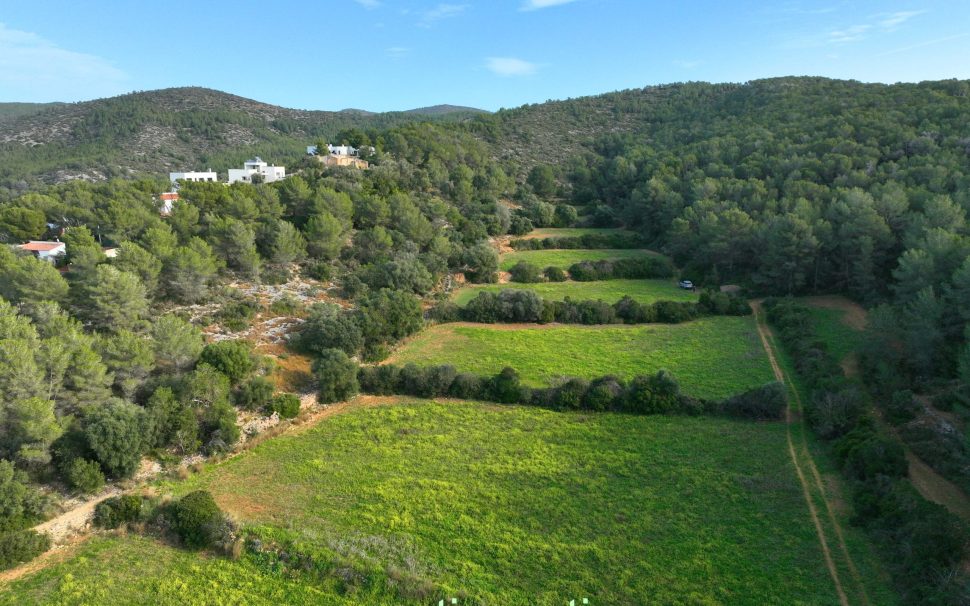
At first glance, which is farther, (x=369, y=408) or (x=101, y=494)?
(x=369, y=408)

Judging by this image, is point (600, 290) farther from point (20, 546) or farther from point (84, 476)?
point (20, 546)

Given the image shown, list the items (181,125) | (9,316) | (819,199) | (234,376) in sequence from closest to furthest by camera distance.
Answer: (9,316), (234,376), (819,199), (181,125)

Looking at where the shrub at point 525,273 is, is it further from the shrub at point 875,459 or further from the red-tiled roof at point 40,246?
the red-tiled roof at point 40,246

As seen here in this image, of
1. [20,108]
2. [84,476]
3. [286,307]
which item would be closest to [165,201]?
[286,307]

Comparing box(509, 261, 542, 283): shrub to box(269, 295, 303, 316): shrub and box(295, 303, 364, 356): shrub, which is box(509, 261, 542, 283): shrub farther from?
box(295, 303, 364, 356): shrub

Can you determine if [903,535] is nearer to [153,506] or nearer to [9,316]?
[153,506]

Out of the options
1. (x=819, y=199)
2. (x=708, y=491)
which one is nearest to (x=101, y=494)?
(x=708, y=491)
